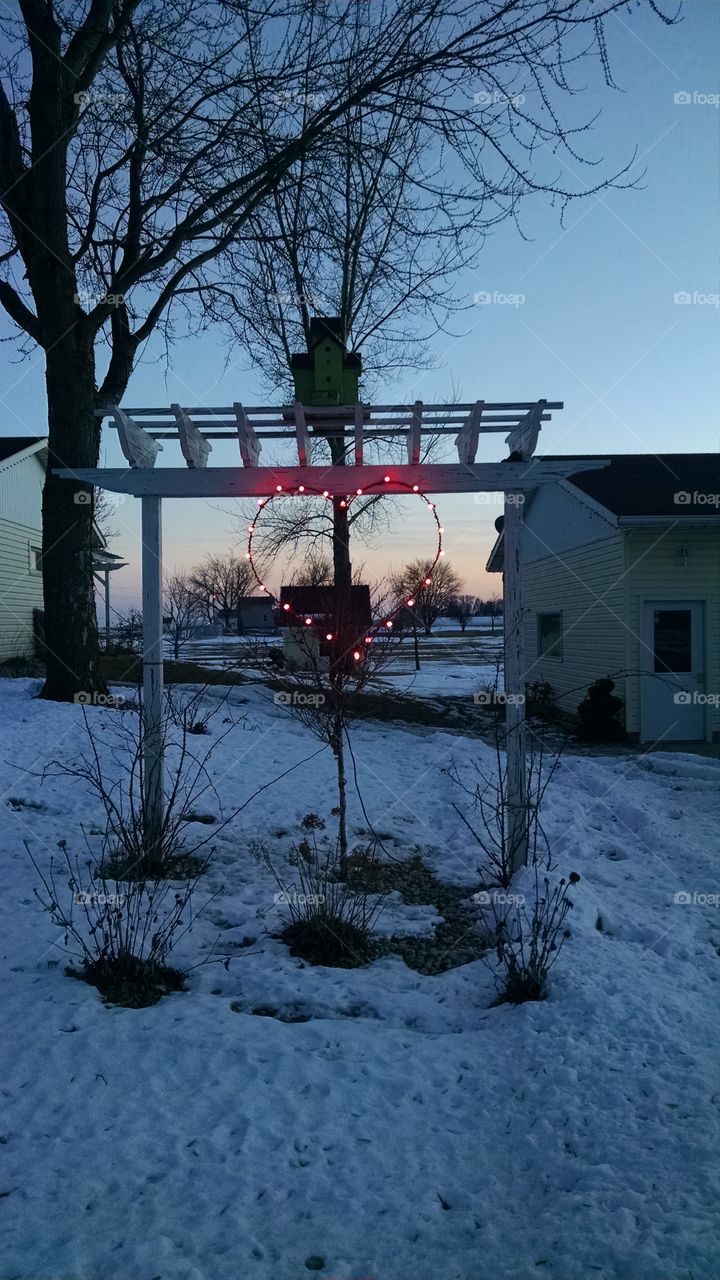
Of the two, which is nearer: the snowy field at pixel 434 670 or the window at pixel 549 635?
the snowy field at pixel 434 670

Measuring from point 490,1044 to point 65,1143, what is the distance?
169cm

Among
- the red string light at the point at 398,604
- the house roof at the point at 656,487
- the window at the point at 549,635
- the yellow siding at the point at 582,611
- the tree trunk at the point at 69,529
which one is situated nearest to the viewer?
the red string light at the point at 398,604

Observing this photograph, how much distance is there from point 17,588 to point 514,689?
54.2ft

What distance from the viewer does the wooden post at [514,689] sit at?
4.80 metres

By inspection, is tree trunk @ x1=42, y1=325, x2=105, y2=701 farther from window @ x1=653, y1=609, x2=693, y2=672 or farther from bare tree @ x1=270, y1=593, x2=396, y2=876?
window @ x1=653, y1=609, x2=693, y2=672

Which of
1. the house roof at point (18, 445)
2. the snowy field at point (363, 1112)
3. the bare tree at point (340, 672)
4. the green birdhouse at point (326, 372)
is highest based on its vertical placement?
the house roof at point (18, 445)

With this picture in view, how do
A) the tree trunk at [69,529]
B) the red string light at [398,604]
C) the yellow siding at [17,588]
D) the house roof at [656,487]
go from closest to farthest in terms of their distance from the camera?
the red string light at [398,604], the tree trunk at [69,529], the house roof at [656,487], the yellow siding at [17,588]

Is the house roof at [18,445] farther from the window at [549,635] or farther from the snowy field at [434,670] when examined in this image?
the window at [549,635]

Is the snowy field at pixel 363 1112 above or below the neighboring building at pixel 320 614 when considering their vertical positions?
below

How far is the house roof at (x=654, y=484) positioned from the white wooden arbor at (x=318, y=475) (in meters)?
5.80

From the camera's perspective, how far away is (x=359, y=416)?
458 centimetres

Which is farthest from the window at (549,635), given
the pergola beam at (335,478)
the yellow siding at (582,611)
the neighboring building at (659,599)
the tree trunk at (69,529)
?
the pergola beam at (335,478)

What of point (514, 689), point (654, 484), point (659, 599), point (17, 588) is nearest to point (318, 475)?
point (514, 689)

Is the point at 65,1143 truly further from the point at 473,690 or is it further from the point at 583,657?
the point at 473,690
